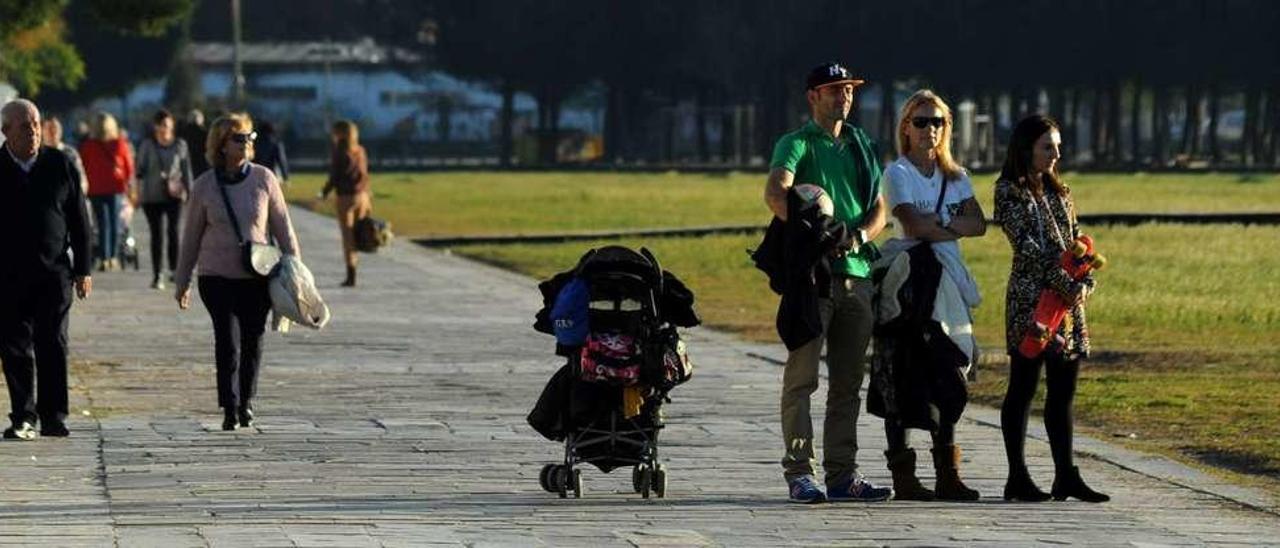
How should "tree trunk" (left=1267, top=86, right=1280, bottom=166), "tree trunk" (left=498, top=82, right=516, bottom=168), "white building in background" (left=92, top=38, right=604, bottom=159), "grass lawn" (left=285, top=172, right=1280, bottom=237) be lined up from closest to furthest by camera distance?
"grass lawn" (left=285, top=172, right=1280, bottom=237), "tree trunk" (left=1267, top=86, right=1280, bottom=166), "tree trunk" (left=498, top=82, right=516, bottom=168), "white building in background" (left=92, top=38, right=604, bottom=159)

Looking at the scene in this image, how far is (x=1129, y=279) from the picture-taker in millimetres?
28719

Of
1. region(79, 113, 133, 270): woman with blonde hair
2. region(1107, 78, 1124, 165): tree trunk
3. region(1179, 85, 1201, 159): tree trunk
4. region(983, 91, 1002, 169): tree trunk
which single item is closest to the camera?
region(79, 113, 133, 270): woman with blonde hair

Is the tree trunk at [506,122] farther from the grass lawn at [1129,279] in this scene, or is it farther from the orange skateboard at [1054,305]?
the orange skateboard at [1054,305]

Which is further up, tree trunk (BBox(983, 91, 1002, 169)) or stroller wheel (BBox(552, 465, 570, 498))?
stroller wheel (BBox(552, 465, 570, 498))

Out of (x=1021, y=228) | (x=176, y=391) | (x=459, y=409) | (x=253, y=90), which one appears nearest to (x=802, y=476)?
(x=1021, y=228)

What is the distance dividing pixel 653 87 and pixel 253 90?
50.4 metres

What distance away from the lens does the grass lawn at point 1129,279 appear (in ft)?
50.2

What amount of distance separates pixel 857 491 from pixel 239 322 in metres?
4.31

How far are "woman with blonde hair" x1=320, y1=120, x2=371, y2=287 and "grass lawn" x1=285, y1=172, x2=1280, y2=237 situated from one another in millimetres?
8187

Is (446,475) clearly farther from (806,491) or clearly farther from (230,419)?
(230,419)

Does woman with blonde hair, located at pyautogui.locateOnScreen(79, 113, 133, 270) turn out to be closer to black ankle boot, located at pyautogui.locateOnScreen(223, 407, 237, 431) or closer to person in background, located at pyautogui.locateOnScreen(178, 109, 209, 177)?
person in background, located at pyautogui.locateOnScreen(178, 109, 209, 177)

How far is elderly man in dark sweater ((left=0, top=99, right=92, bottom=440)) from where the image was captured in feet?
45.7

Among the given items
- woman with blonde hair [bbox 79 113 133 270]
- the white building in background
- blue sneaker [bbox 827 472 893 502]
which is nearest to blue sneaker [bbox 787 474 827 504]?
blue sneaker [bbox 827 472 893 502]

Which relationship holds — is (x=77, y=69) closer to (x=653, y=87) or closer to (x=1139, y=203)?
(x=1139, y=203)
